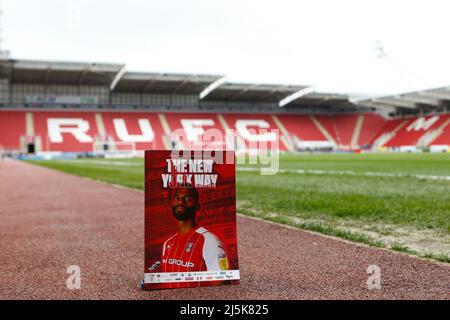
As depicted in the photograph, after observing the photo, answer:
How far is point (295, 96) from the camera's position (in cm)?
6600

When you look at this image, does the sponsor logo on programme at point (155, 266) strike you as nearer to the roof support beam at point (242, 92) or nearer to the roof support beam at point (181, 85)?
the roof support beam at point (181, 85)

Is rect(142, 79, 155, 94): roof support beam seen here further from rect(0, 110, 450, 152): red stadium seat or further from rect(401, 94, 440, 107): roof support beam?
rect(401, 94, 440, 107): roof support beam

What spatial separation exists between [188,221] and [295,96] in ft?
210

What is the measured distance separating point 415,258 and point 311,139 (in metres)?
62.8

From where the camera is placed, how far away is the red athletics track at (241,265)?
318 centimetres

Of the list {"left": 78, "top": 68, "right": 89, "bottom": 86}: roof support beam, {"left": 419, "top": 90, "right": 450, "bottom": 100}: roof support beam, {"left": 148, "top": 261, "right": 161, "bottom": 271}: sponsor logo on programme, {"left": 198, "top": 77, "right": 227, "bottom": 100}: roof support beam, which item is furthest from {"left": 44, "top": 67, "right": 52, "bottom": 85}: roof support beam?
{"left": 148, "top": 261, "right": 161, "bottom": 271}: sponsor logo on programme

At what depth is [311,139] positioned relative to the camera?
A: 65875mm

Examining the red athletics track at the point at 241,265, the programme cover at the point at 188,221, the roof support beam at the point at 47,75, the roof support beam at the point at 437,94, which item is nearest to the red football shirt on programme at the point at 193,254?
the programme cover at the point at 188,221

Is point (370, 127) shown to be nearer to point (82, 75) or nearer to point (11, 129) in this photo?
point (82, 75)

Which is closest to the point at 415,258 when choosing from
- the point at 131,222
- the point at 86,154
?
the point at 131,222

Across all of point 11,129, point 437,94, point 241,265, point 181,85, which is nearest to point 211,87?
point 181,85

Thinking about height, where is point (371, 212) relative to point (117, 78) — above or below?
below

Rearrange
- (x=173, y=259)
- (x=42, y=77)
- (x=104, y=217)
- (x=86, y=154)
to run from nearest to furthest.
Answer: (x=173, y=259)
(x=104, y=217)
(x=86, y=154)
(x=42, y=77)
